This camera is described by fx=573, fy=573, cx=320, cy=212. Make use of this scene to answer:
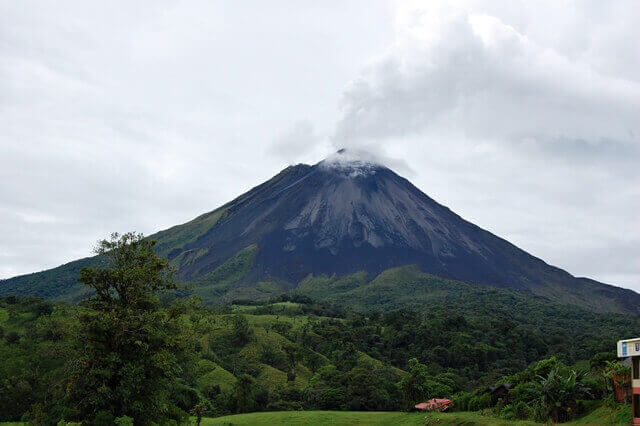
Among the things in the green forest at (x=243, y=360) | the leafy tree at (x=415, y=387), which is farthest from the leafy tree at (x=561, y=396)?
the leafy tree at (x=415, y=387)

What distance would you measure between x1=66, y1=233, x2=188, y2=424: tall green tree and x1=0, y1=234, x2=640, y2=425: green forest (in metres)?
0.06

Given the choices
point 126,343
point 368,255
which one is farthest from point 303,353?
point 368,255

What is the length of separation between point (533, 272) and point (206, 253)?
10989 cm

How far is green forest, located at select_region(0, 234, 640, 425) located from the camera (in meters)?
23.8

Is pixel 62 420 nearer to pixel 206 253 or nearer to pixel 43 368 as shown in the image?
pixel 43 368

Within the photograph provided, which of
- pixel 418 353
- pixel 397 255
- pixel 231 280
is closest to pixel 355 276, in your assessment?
pixel 397 255

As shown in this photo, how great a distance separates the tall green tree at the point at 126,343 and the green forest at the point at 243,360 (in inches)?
2.2

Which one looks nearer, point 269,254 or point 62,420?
point 62,420

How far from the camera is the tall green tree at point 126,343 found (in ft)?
75.9

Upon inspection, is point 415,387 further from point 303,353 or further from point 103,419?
point 303,353

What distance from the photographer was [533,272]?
194750 millimetres

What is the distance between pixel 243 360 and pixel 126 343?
47.2 metres

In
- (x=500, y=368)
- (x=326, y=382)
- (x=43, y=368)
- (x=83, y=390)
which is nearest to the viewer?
(x=83, y=390)

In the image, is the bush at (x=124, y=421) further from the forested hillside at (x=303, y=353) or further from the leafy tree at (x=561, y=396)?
the leafy tree at (x=561, y=396)
